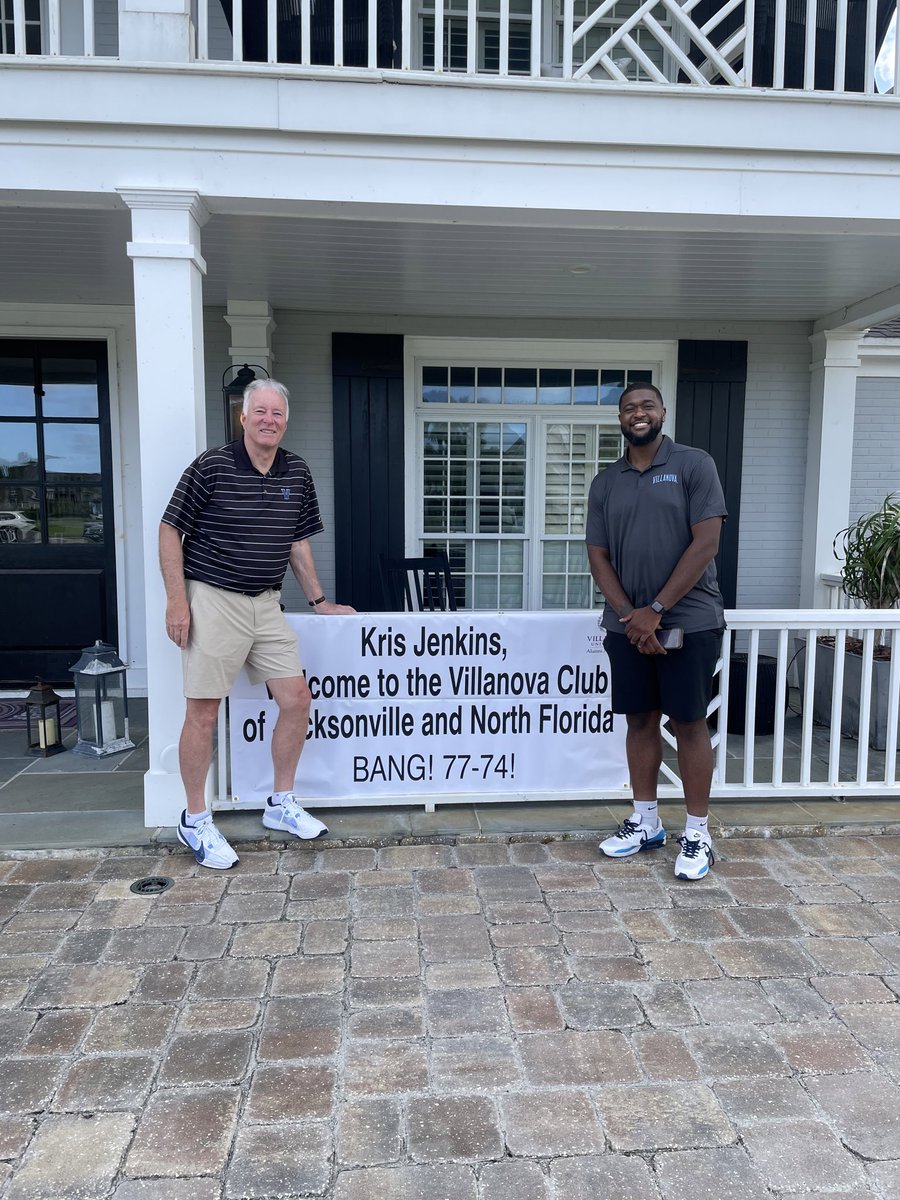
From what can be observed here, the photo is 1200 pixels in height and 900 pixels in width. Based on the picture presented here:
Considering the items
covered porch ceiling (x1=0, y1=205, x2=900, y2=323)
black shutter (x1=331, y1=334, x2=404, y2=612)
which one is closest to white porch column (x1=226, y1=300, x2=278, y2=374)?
covered porch ceiling (x1=0, y1=205, x2=900, y2=323)

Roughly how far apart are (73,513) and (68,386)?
83 cm

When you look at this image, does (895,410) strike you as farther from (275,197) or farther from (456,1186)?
(456,1186)

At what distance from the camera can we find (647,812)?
3271 millimetres

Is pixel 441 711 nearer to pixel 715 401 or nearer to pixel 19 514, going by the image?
pixel 715 401

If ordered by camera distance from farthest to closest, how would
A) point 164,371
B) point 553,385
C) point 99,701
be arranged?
point 553,385, point 99,701, point 164,371

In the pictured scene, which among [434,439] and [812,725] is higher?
[434,439]

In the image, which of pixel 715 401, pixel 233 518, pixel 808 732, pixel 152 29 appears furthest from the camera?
pixel 715 401

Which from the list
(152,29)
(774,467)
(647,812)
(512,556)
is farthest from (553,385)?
(647,812)

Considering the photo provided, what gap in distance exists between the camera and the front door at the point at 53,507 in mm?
5496

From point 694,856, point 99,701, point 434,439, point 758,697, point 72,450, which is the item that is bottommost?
point 694,856

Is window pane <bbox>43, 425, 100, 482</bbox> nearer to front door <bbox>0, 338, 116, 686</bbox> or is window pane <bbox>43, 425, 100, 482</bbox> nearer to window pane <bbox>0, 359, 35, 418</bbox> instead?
front door <bbox>0, 338, 116, 686</bbox>

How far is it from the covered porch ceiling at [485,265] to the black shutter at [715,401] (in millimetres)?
248

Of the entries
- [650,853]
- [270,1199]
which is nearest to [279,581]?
[650,853]

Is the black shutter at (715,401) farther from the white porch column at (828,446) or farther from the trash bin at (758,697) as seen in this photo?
the trash bin at (758,697)
